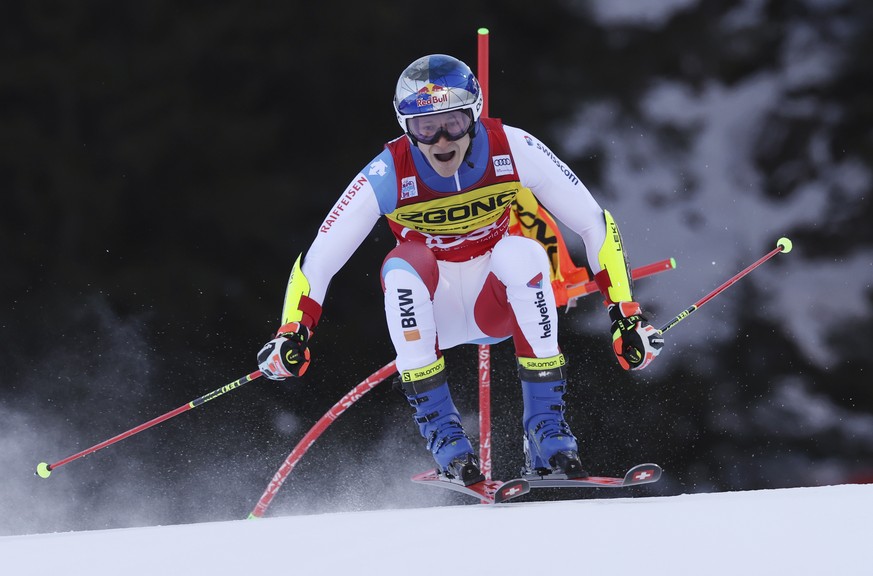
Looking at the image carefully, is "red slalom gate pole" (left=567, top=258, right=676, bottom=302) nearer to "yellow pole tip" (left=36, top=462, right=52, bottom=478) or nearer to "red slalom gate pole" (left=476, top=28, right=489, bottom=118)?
"red slalom gate pole" (left=476, top=28, right=489, bottom=118)

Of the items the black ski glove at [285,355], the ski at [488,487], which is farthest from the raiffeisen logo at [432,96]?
the ski at [488,487]

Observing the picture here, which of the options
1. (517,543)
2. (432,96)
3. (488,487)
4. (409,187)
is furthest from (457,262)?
(517,543)

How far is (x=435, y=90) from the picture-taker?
3551mm

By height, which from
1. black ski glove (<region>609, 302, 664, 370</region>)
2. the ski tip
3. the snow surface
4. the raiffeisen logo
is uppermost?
the raiffeisen logo

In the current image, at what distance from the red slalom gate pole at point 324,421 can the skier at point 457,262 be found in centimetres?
88

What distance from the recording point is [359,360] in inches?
241

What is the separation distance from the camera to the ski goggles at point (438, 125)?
3588 millimetres

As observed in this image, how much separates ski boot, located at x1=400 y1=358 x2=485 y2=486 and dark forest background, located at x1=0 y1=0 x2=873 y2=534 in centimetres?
229

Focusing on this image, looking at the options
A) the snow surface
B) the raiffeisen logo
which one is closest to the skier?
the raiffeisen logo

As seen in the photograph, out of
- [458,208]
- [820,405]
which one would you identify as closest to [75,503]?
[458,208]

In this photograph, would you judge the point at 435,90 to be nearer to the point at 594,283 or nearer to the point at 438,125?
the point at 438,125

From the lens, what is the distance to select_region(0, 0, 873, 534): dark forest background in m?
5.79

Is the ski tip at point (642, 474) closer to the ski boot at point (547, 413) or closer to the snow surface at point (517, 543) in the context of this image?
the ski boot at point (547, 413)

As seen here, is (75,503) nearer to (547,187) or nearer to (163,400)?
(163,400)
